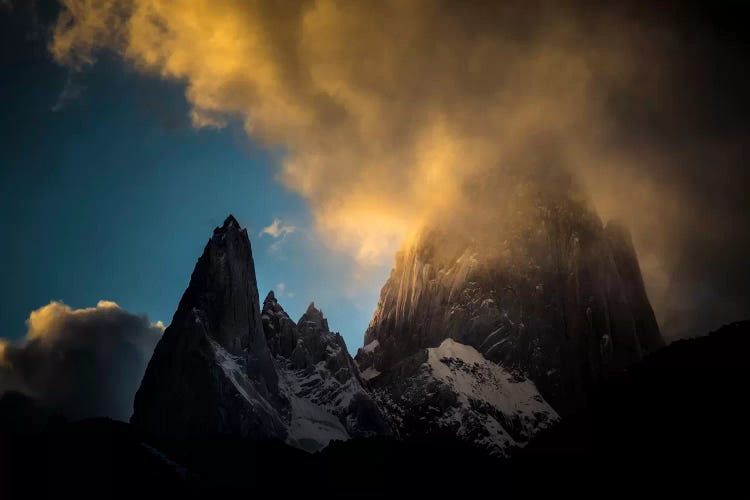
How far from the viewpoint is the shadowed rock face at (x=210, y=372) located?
→ 169875 mm

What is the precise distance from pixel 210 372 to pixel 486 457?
3130 inches

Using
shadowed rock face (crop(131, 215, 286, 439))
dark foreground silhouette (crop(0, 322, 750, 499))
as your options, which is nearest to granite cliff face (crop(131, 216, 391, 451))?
shadowed rock face (crop(131, 215, 286, 439))

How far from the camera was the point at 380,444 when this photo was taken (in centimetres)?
18338

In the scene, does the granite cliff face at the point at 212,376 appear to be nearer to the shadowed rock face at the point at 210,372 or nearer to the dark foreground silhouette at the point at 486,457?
the shadowed rock face at the point at 210,372

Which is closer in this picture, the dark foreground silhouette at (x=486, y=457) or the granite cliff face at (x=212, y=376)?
the dark foreground silhouette at (x=486, y=457)

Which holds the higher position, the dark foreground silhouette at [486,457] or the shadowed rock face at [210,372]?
the shadowed rock face at [210,372]

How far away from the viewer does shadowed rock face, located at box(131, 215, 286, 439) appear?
6688 inches

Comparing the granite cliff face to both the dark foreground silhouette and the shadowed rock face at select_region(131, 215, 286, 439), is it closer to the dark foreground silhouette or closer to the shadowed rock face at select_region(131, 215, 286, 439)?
the shadowed rock face at select_region(131, 215, 286, 439)

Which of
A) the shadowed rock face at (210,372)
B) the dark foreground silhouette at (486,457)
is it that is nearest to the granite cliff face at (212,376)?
the shadowed rock face at (210,372)

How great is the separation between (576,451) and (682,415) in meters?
14.5

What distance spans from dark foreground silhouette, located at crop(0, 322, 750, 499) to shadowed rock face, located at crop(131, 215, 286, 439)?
39.7 feet

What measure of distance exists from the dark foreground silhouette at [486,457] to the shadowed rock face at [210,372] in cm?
1209

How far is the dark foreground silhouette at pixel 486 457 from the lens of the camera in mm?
71312

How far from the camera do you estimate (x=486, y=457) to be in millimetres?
192625
